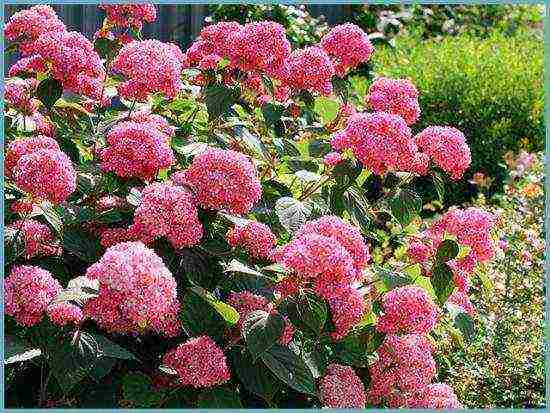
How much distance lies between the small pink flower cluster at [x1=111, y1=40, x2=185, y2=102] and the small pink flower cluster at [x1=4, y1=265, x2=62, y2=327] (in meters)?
0.67

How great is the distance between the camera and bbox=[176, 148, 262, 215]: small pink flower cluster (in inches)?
88.2

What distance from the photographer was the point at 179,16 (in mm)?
8227

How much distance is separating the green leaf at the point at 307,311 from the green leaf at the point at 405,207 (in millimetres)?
601

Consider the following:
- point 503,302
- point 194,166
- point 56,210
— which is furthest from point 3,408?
point 503,302

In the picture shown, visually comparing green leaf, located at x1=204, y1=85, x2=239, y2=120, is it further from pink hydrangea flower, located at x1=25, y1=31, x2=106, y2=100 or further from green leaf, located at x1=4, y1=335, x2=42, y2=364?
green leaf, located at x1=4, y1=335, x2=42, y2=364

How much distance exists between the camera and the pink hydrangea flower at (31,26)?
2951mm

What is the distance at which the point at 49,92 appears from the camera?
8.85ft

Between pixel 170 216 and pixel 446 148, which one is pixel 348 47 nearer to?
pixel 446 148

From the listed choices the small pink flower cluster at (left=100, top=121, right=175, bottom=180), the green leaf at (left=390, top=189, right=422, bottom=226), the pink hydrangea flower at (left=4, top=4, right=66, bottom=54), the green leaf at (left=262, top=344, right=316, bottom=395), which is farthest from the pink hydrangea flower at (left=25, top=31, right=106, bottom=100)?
the green leaf at (left=262, top=344, right=316, bottom=395)

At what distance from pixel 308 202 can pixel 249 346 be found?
0.62 metres

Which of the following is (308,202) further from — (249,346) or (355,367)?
(249,346)

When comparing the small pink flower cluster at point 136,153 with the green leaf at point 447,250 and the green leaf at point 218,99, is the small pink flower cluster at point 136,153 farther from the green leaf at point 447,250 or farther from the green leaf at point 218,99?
the green leaf at point 447,250

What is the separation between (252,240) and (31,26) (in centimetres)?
109

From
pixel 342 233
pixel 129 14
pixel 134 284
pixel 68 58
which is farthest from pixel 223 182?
pixel 129 14
